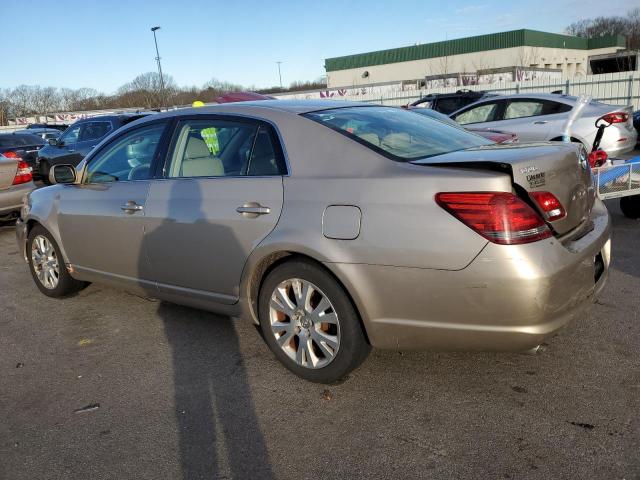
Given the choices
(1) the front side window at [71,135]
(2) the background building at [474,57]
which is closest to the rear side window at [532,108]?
(1) the front side window at [71,135]

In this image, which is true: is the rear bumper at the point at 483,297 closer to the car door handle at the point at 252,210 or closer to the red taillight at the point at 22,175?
the car door handle at the point at 252,210

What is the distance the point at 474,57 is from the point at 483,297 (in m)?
65.1

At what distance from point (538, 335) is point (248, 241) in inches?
67.7

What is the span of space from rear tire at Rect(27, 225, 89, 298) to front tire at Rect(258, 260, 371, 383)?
2527 mm

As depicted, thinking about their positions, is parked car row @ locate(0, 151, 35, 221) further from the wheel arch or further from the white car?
the white car

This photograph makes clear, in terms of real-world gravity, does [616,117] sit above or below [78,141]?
below

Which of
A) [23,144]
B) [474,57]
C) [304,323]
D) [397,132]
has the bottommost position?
[304,323]

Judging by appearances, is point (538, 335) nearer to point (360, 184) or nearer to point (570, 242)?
point (570, 242)

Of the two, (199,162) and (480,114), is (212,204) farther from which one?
(480,114)

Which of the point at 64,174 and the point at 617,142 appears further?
the point at 617,142

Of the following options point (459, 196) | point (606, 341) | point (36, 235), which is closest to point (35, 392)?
point (36, 235)

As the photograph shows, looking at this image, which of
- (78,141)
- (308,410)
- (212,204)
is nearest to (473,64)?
(78,141)

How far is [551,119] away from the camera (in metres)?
9.70

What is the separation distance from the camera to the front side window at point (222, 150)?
11.7 ft
